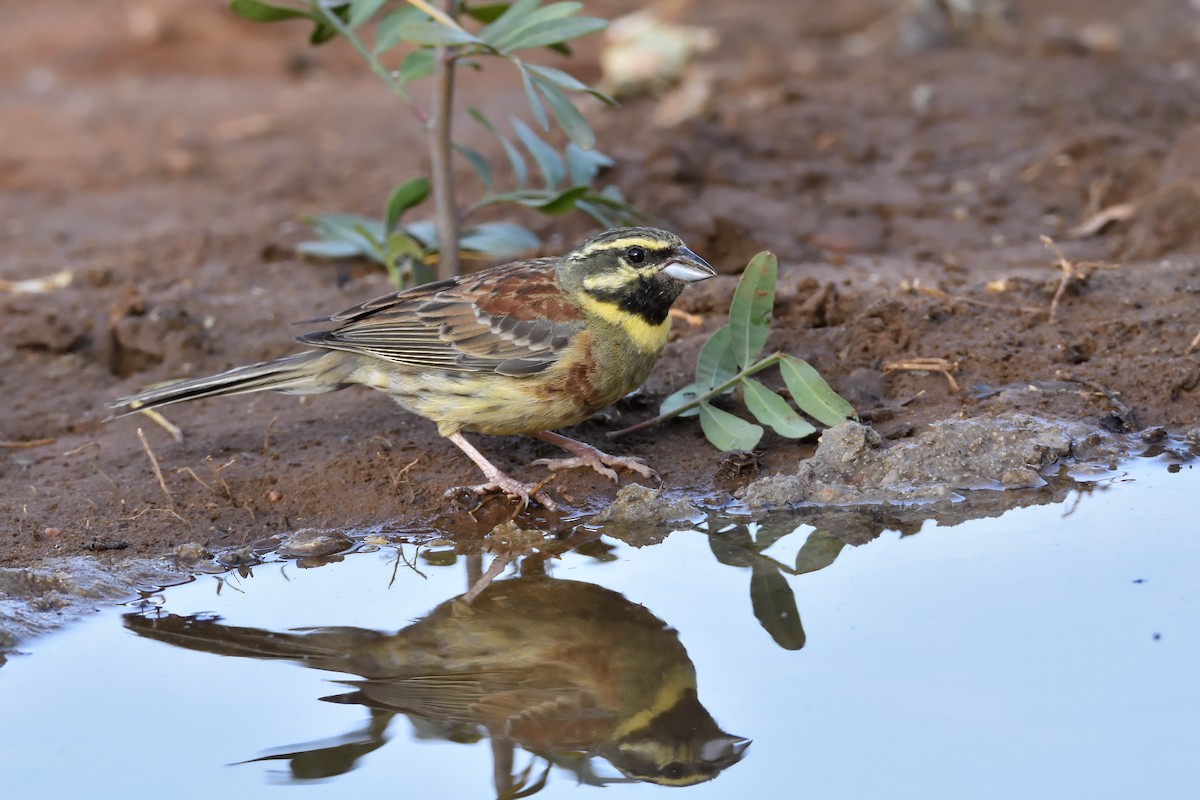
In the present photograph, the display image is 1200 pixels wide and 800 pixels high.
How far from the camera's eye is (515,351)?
5.86 metres

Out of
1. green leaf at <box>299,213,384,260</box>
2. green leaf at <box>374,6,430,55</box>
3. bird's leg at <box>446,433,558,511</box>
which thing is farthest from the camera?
green leaf at <box>299,213,384,260</box>

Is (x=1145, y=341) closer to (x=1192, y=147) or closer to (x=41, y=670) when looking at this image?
(x=1192, y=147)

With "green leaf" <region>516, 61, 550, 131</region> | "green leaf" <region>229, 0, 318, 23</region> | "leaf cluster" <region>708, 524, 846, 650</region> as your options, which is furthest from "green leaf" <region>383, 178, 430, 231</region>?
"leaf cluster" <region>708, 524, 846, 650</region>

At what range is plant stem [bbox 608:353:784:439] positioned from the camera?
585 centimetres

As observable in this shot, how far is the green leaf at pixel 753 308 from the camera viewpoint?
590cm

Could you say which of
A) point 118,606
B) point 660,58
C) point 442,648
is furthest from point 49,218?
point 442,648

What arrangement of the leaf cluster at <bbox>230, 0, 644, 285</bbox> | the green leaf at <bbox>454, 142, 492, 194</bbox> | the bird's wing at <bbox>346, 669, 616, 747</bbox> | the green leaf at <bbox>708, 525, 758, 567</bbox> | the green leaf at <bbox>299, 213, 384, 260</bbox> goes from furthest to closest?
the green leaf at <bbox>299, 213, 384, 260</bbox>
the green leaf at <bbox>454, 142, 492, 194</bbox>
the leaf cluster at <bbox>230, 0, 644, 285</bbox>
the green leaf at <bbox>708, 525, 758, 567</bbox>
the bird's wing at <bbox>346, 669, 616, 747</bbox>

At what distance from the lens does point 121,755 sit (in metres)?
3.68

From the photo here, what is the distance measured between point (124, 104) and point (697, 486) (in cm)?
976

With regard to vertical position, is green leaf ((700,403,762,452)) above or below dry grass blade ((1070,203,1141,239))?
above

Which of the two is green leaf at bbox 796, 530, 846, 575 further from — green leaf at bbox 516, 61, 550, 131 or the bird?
green leaf at bbox 516, 61, 550, 131

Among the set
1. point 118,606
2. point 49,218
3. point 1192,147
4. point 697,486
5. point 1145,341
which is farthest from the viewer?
point 49,218

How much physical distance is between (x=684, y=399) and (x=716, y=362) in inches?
8.5

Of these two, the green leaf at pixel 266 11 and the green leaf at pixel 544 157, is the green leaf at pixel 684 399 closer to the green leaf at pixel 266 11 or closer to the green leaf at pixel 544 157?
the green leaf at pixel 544 157
